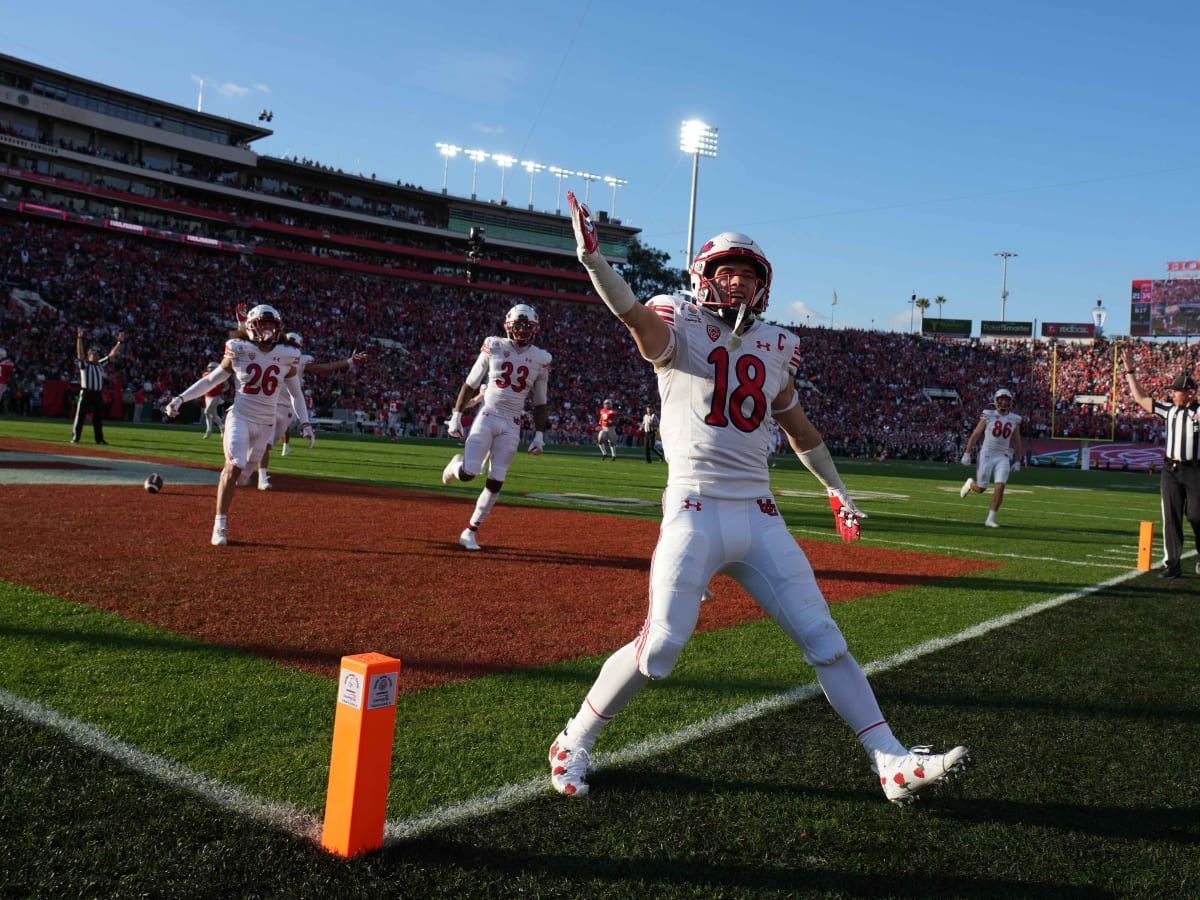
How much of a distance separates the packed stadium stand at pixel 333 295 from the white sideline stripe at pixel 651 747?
3277 cm

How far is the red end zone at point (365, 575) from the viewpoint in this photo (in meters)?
5.13

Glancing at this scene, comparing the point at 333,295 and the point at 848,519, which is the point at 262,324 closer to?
the point at 848,519

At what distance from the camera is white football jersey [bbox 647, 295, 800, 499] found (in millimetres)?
3471

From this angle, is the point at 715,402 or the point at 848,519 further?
the point at 848,519

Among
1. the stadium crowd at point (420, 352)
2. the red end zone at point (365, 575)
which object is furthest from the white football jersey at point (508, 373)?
the stadium crowd at point (420, 352)

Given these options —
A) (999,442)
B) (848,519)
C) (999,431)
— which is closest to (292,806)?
(848,519)

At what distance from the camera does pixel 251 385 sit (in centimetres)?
838

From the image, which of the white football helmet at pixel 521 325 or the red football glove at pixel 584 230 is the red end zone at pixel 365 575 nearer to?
the white football helmet at pixel 521 325

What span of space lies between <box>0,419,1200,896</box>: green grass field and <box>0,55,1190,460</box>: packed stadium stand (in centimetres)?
3221

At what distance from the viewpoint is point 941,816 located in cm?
329

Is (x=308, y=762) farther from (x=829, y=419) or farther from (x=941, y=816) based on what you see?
(x=829, y=419)

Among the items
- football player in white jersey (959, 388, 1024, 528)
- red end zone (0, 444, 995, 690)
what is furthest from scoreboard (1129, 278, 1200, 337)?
red end zone (0, 444, 995, 690)

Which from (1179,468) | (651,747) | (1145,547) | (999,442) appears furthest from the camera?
(999,442)

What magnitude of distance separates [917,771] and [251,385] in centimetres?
701
